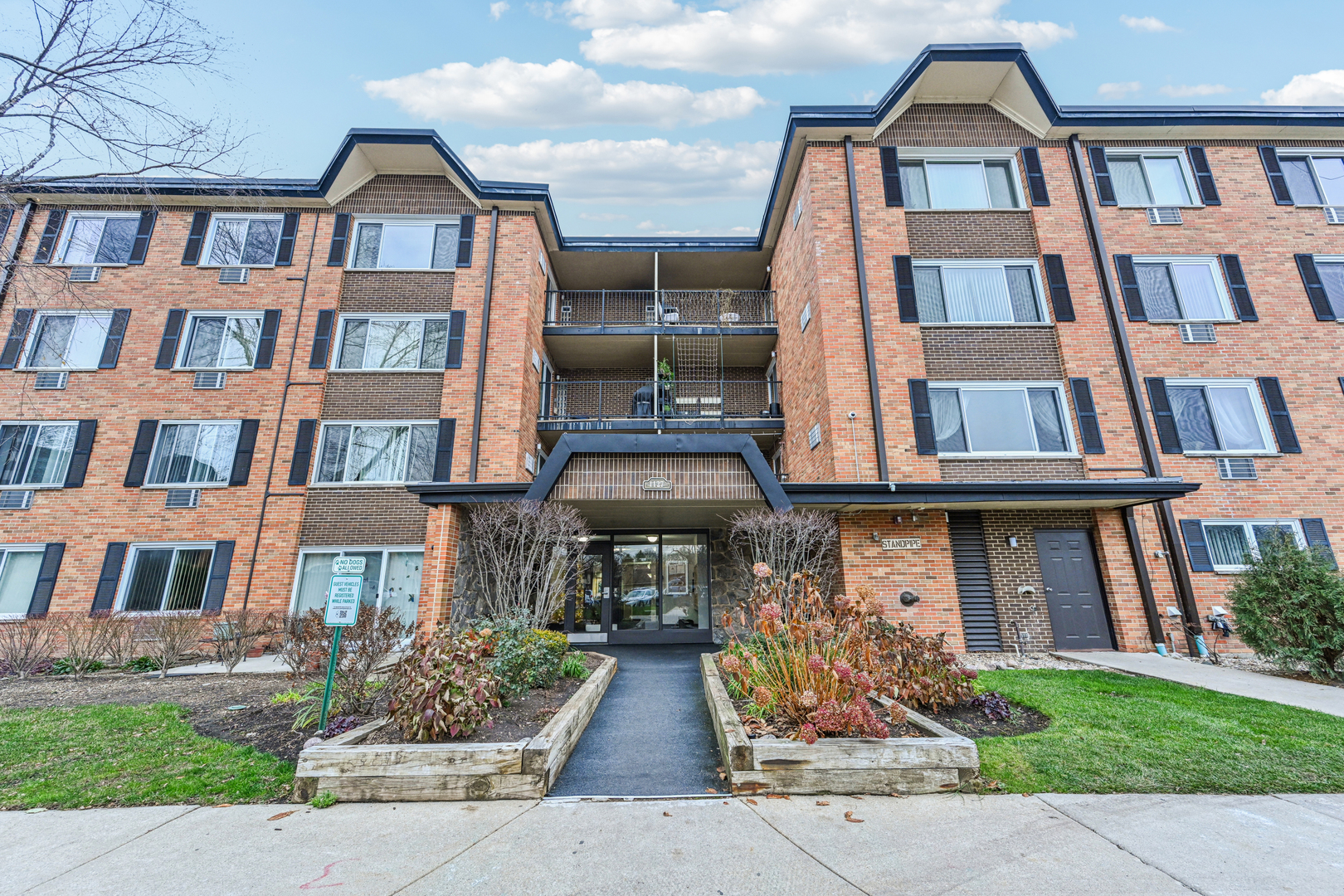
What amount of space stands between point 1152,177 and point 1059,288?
14.3 ft

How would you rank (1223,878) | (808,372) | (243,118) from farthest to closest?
(808,372), (243,118), (1223,878)

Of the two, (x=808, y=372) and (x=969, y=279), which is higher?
(x=969, y=279)

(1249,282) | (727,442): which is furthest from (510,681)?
(1249,282)

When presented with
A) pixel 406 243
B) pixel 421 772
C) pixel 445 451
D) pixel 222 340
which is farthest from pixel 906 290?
pixel 222 340

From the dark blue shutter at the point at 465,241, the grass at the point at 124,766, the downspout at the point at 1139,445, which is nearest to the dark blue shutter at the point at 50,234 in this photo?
the dark blue shutter at the point at 465,241

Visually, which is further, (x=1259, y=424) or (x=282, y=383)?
(x=282, y=383)

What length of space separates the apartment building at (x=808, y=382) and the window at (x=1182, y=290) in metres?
0.08

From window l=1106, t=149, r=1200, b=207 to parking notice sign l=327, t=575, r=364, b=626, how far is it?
55.3 ft

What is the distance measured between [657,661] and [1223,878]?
26.3 ft

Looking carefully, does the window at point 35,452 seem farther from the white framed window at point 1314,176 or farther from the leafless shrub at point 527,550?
the white framed window at point 1314,176

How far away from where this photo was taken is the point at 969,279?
11.7 meters

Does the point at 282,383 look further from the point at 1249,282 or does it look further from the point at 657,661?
the point at 1249,282

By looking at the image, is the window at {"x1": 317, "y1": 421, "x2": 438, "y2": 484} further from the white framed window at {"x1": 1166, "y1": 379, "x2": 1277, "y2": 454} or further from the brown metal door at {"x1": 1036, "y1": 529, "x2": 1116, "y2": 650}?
the white framed window at {"x1": 1166, "y1": 379, "x2": 1277, "y2": 454}

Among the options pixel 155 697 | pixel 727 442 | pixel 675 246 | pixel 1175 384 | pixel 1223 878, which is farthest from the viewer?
pixel 675 246
